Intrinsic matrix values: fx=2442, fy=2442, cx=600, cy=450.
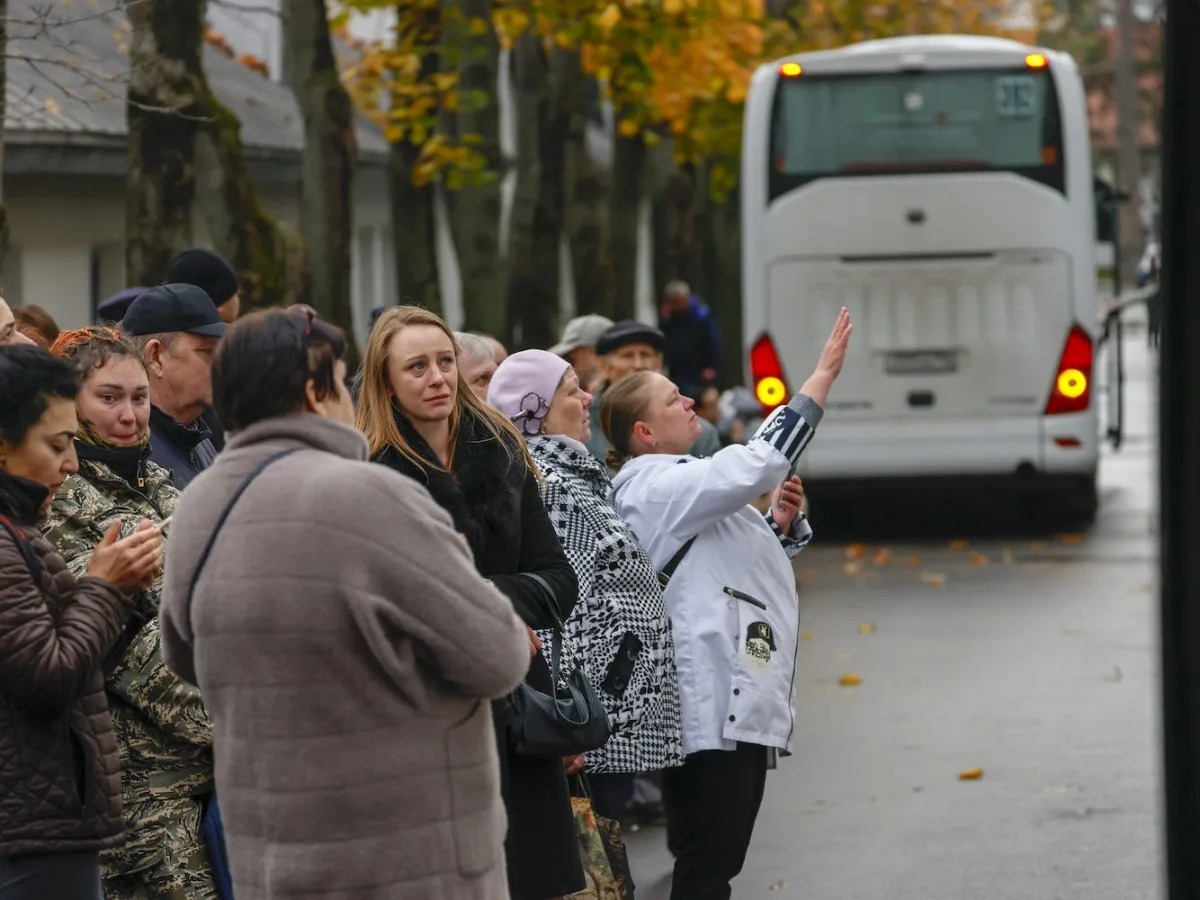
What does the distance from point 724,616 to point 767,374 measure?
11.6 metres

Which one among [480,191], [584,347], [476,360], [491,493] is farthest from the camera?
[480,191]

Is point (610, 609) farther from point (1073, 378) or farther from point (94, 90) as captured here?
point (1073, 378)

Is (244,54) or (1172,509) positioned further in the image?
(244,54)

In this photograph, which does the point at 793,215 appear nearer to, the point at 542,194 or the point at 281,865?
the point at 542,194

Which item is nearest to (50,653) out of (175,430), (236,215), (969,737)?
(175,430)

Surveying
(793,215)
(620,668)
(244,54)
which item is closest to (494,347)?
(620,668)

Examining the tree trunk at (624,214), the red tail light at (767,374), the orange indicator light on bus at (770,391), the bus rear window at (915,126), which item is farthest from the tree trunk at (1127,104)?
the orange indicator light on bus at (770,391)

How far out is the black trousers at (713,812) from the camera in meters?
6.08

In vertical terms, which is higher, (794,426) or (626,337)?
(794,426)

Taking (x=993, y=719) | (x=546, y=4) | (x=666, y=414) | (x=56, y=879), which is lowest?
(x=993, y=719)

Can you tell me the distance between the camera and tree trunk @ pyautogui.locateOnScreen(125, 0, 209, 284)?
37.4ft

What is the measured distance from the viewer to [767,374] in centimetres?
1764

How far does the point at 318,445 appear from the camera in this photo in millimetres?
3867

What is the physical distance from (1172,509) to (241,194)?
9423 mm
